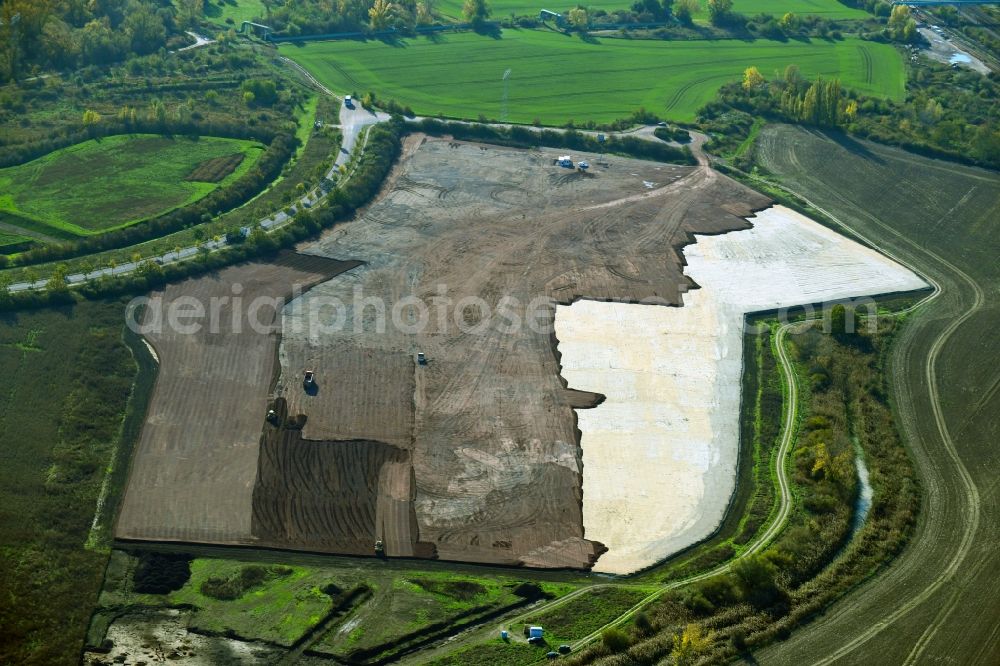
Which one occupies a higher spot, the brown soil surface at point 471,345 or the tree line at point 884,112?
the tree line at point 884,112

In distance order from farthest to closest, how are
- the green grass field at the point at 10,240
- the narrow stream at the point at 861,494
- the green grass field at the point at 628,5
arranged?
1. the green grass field at the point at 628,5
2. the green grass field at the point at 10,240
3. the narrow stream at the point at 861,494

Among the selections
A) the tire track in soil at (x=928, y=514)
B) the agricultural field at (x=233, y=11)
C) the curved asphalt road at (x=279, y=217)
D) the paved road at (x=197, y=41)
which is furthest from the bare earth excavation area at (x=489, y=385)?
the agricultural field at (x=233, y=11)

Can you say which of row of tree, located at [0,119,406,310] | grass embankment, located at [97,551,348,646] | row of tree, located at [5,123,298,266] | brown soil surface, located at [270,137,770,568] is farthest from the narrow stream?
row of tree, located at [5,123,298,266]

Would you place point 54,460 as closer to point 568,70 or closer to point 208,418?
point 208,418

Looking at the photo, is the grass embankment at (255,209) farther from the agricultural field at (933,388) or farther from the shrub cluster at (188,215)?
the agricultural field at (933,388)

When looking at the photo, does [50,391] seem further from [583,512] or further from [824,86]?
[824,86]

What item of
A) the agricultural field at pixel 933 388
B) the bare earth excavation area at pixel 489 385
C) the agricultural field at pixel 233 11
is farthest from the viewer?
the agricultural field at pixel 233 11

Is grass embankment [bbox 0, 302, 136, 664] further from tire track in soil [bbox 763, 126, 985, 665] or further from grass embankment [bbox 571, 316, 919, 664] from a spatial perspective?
tire track in soil [bbox 763, 126, 985, 665]
